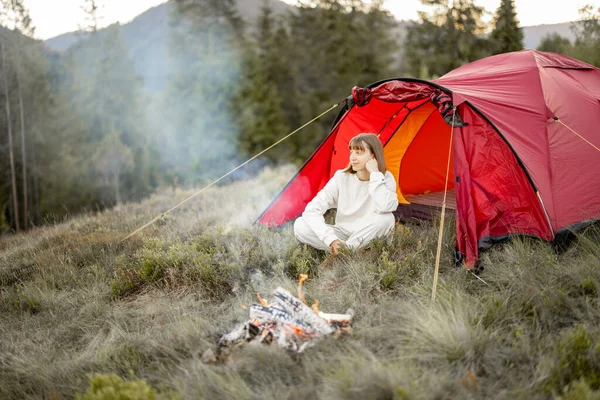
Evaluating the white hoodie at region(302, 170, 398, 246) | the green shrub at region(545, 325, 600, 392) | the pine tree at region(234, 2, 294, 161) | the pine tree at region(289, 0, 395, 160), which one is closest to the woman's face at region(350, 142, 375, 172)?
the white hoodie at region(302, 170, 398, 246)

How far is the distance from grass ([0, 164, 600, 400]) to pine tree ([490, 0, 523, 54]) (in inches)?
924

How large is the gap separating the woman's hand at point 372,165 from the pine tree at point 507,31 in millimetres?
24026

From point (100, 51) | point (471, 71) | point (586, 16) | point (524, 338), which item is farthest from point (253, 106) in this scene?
point (524, 338)

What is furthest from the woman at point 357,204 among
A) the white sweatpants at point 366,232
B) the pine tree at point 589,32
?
the pine tree at point 589,32

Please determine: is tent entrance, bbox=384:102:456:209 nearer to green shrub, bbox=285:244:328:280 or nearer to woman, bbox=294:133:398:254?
woman, bbox=294:133:398:254

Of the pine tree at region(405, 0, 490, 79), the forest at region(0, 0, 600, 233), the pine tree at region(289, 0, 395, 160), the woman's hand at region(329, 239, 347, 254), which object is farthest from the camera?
the pine tree at region(289, 0, 395, 160)

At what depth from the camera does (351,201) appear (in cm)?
461

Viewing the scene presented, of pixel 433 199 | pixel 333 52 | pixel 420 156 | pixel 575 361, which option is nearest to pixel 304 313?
pixel 575 361

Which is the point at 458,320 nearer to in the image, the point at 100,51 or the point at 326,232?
the point at 326,232

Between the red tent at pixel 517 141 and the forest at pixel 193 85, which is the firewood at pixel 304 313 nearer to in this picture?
the red tent at pixel 517 141

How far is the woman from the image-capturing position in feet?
14.0

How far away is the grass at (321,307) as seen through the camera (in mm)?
2490

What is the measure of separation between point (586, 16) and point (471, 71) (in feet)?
33.7

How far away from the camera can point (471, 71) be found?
5273 millimetres
